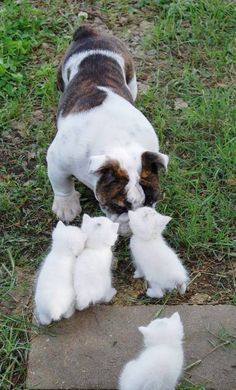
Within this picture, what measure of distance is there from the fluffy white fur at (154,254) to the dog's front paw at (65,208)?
0.77 meters

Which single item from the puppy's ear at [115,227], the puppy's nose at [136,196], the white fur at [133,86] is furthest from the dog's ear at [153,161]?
the white fur at [133,86]

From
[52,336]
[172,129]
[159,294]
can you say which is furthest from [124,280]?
[172,129]

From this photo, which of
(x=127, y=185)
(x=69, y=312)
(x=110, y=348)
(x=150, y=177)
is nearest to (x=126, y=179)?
(x=127, y=185)

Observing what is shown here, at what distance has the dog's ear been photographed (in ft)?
12.4

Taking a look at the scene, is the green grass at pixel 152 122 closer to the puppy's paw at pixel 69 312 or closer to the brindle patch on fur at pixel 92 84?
the puppy's paw at pixel 69 312

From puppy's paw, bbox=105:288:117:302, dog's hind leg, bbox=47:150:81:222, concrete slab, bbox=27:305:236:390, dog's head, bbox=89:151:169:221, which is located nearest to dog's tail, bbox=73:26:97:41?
dog's hind leg, bbox=47:150:81:222

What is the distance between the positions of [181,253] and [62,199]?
0.82 meters

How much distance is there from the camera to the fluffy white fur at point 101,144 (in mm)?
3789

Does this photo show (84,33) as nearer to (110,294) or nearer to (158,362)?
(110,294)

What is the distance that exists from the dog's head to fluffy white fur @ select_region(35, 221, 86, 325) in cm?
27

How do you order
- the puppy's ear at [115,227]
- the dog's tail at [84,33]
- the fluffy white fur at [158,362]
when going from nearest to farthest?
the fluffy white fur at [158,362] → the puppy's ear at [115,227] → the dog's tail at [84,33]

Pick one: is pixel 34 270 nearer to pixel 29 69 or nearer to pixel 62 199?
pixel 62 199

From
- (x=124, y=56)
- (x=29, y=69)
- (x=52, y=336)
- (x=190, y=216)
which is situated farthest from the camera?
(x=29, y=69)

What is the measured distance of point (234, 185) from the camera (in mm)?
4621
